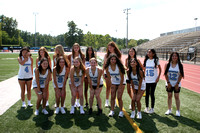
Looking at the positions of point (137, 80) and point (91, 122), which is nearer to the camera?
point (91, 122)

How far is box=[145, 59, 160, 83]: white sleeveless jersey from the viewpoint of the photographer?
445cm

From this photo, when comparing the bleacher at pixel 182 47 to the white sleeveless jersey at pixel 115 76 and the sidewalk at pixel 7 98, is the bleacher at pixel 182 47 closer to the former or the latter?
the white sleeveless jersey at pixel 115 76

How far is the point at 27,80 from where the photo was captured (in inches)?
191

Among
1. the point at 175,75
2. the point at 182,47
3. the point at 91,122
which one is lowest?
the point at 91,122

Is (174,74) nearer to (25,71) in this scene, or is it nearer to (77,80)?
(77,80)

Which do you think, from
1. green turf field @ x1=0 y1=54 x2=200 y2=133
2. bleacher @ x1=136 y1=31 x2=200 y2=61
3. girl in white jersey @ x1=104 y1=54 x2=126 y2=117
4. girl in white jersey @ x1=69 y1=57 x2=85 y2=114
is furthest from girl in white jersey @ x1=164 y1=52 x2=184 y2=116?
bleacher @ x1=136 y1=31 x2=200 y2=61

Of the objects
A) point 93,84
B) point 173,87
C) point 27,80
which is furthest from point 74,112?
point 173,87

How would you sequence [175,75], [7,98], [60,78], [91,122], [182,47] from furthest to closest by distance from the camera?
[182,47]
[7,98]
[60,78]
[175,75]
[91,122]

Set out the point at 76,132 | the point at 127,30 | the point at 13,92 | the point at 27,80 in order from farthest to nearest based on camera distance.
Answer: the point at 127,30 < the point at 13,92 < the point at 27,80 < the point at 76,132

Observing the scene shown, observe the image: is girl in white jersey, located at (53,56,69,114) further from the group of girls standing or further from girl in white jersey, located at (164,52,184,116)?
girl in white jersey, located at (164,52,184,116)

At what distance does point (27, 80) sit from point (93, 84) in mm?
1983

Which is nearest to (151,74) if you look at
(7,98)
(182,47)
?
(7,98)

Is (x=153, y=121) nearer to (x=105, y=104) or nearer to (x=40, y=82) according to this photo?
Result: (x=105, y=104)

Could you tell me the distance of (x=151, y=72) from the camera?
14.7 ft
